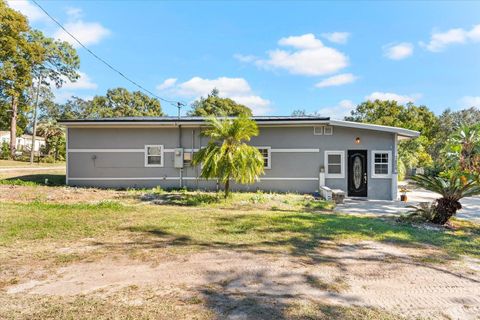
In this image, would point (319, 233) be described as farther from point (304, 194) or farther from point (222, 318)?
point (304, 194)

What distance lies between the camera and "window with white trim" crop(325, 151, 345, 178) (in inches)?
534

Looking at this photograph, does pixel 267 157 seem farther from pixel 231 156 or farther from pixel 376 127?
pixel 376 127

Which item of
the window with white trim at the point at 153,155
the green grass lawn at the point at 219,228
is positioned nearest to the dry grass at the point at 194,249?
the green grass lawn at the point at 219,228

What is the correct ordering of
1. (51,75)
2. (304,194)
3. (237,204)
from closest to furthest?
(237,204) < (304,194) < (51,75)

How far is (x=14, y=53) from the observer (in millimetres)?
26125

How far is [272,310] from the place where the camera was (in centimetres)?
311

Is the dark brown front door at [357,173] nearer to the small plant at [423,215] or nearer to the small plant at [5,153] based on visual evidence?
the small plant at [423,215]

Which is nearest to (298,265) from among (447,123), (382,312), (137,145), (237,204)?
(382,312)

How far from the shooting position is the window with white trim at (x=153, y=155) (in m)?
14.4

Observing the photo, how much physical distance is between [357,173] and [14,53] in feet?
94.5

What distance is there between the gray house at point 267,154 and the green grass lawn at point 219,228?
488 cm

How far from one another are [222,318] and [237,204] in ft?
25.0

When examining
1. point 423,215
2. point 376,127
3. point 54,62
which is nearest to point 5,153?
point 54,62

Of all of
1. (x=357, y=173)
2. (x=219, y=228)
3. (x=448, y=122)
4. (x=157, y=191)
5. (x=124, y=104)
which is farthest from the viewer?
(x=124, y=104)
